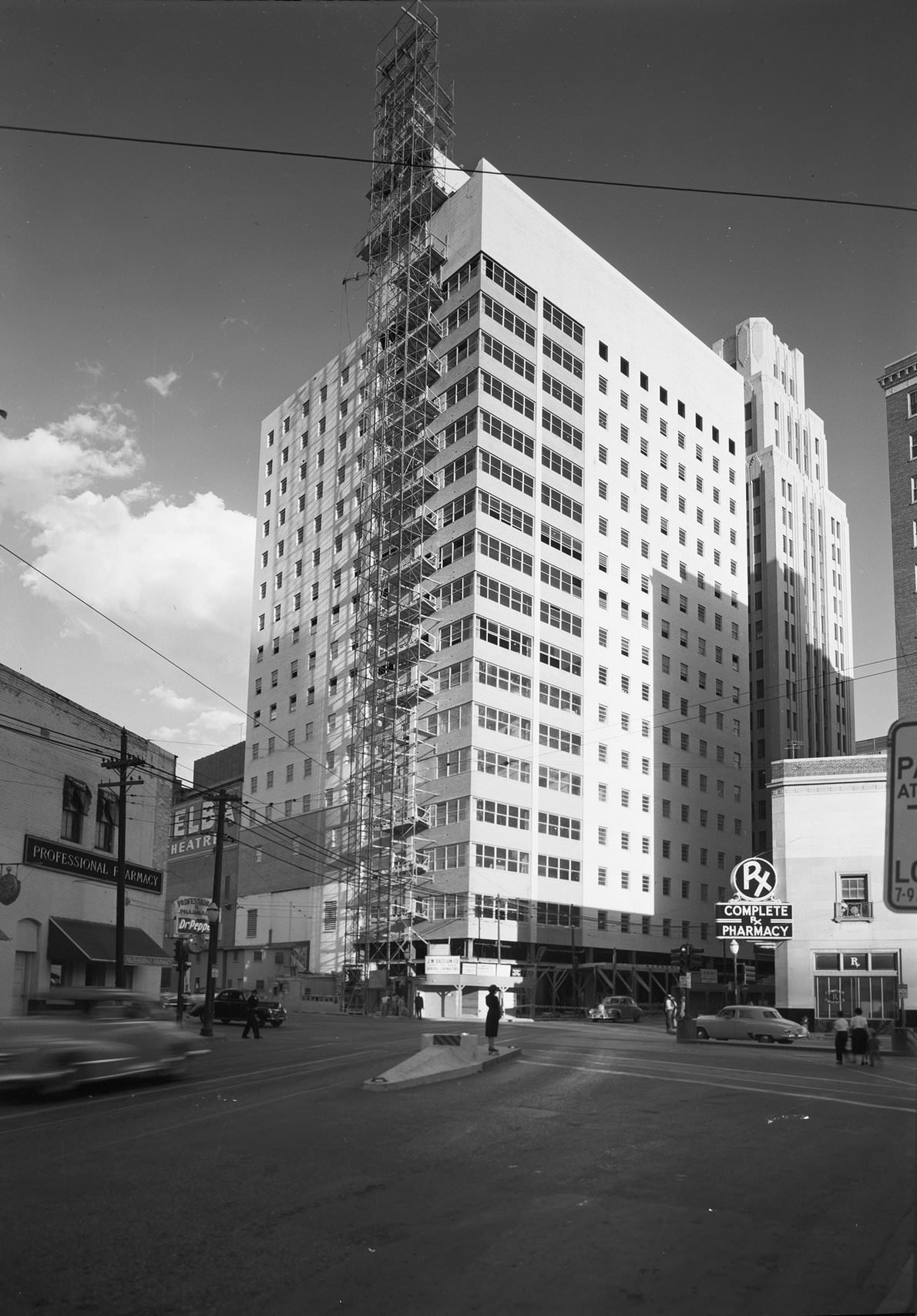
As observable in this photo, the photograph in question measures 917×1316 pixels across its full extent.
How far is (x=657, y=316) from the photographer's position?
101438mm

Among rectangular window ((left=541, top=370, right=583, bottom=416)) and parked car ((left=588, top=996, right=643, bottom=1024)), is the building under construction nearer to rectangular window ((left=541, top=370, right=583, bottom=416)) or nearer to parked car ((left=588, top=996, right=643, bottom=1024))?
rectangular window ((left=541, top=370, right=583, bottom=416))

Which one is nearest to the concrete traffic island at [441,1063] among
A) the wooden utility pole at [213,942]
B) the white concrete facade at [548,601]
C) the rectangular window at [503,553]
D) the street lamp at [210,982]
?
the street lamp at [210,982]

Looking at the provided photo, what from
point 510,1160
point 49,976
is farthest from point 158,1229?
point 49,976

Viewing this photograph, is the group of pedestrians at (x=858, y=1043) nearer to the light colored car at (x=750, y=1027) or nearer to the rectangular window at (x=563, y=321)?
the light colored car at (x=750, y=1027)

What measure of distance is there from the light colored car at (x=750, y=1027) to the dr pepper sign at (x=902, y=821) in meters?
43.6

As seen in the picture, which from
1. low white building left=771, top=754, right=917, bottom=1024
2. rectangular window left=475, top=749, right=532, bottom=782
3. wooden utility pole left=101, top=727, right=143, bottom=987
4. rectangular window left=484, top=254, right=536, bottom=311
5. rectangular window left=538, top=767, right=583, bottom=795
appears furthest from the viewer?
rectangular window left=484, top=254, right=536, bottom=311

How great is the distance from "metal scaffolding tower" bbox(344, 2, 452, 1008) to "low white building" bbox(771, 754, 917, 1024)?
25.7m

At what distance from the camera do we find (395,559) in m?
86.4

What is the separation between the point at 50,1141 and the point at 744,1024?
37.4 m

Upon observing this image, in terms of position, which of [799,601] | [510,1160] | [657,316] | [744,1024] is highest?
[657,316]

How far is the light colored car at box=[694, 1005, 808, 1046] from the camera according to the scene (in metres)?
47.2

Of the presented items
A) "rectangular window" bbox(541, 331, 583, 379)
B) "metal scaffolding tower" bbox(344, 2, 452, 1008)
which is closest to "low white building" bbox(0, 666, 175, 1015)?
"metal scaffolding tower" bbox(344, 2, 452, 1008)

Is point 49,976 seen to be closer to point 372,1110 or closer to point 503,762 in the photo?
point 372,1110

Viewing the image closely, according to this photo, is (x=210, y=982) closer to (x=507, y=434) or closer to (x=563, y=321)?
(x=507, y=434)
